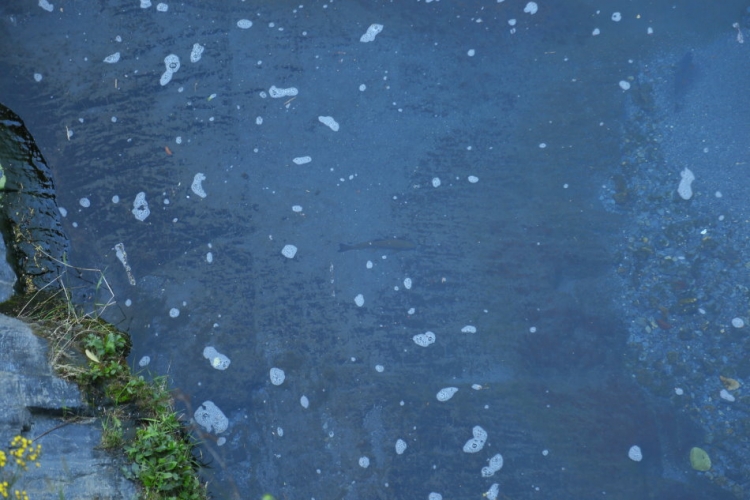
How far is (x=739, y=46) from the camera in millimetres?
2729

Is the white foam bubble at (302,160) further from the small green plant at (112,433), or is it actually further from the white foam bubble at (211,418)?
the small green plant at (112,433)

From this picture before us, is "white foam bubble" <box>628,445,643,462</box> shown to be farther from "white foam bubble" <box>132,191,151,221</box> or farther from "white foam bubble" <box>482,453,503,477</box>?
"white foam bubble" <box>132,191,151,221</box>

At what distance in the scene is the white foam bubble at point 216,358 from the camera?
109 inches

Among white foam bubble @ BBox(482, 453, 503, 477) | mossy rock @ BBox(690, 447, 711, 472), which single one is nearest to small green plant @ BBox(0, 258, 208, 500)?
white foam bubble @ BBox(482, 453, 503, 477)

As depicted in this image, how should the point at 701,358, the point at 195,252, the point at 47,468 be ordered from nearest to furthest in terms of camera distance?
the point at 47,468 → the point at 701,358 → the point at 195,252

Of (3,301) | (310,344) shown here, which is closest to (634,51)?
(310,344)

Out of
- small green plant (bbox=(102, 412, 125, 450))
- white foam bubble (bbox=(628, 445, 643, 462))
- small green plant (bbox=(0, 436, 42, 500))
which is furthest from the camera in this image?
white foam bubble (bbox=(628, 445, 643, 462))

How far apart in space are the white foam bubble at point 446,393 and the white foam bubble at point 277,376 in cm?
76

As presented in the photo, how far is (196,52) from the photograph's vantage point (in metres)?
2.92

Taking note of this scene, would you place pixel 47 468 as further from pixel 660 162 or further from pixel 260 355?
pixel 660 162

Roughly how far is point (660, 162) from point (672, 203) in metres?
0.21

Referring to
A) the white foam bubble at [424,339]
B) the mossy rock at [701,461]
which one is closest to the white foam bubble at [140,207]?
the white foam bubble at [424,339]

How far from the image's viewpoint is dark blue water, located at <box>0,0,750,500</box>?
105 inches

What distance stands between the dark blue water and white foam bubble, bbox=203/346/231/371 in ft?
0.13
